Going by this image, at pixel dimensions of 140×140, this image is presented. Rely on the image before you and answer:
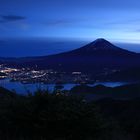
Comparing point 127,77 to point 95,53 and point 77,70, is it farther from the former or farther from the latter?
point 95,53

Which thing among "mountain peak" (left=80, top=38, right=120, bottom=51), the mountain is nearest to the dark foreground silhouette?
the mountain

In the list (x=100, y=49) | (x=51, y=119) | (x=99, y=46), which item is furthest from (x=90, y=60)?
(x=51, y=119)

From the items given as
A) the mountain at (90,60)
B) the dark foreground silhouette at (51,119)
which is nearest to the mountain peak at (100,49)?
the mountain at (90,60)

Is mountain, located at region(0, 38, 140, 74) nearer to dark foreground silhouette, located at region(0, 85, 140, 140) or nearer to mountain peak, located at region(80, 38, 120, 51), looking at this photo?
mountain peak, located at region(80, 38, 120, 51)

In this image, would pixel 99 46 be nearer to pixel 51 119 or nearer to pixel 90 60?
pixel 90 60

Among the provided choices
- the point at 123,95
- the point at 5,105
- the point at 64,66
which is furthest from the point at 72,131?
the point at 64,66

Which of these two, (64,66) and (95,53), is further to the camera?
(95,53)

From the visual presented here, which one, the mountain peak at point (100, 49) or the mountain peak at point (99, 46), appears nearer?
the mountain peak at point (100, 49)

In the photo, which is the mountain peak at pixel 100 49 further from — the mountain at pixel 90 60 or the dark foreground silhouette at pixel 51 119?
the dark foreground silhouette at pixel 51 119

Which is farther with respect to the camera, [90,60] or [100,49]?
[100,49]
